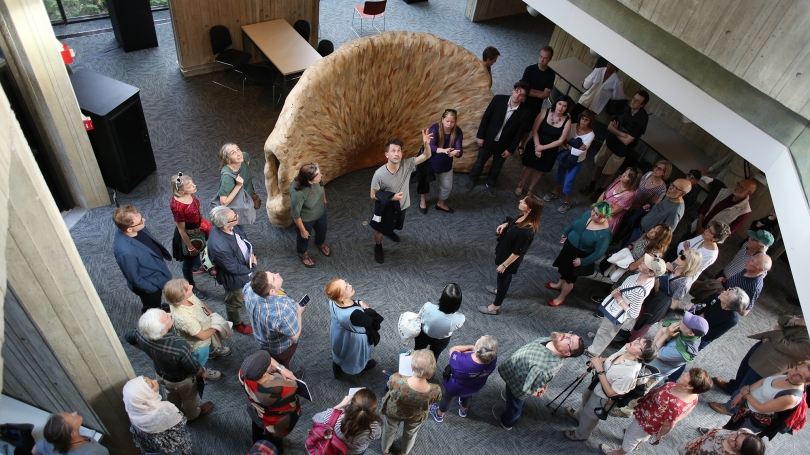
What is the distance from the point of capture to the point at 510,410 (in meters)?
4.19

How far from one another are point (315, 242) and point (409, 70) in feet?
7.52

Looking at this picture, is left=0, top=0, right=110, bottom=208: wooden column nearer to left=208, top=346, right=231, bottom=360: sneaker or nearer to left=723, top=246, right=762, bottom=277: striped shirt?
left=208, top=346, right=231, bottom=360: sneaker

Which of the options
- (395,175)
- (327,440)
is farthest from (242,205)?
(327,440)

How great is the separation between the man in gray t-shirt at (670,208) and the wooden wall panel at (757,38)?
128 centimetres

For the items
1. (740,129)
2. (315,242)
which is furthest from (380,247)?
(740,129)

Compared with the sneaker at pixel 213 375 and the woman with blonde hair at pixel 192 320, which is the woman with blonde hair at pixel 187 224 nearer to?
the woman with blonde hair at pixel 192 320

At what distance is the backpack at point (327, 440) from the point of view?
331 centimetres

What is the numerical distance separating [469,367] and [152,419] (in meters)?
2.07

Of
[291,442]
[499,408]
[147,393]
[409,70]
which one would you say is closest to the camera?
[147,393]

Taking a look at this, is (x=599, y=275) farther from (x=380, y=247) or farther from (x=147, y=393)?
(x=147, y=393)

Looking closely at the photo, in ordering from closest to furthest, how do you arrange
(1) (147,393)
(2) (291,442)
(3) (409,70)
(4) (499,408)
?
(1) (147,393) < (2) (291,442) < (4) (499,408) < (3) (409,70)

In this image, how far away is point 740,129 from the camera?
418cm

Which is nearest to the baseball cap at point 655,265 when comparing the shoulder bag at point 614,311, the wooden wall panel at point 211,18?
the shoulder bag at point 614,311

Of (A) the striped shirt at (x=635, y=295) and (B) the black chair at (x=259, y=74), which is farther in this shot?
(B) the black chair at (x=259, y=74)
